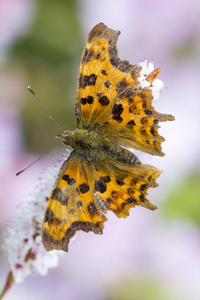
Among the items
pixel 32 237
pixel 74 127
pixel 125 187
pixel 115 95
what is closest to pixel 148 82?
pixel 115 95

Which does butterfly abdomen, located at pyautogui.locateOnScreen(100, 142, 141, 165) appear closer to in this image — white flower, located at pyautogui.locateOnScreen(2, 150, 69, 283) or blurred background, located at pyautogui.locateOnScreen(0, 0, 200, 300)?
white flower, located at pyautogui.locateOnScreen(2, 150, 69, 283)

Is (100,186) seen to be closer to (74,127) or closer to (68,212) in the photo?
(68,212)

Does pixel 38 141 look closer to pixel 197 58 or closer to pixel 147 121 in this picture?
pixel 197 58

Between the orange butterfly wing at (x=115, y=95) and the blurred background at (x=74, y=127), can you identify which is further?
the blurred background at (x=74, y=127)

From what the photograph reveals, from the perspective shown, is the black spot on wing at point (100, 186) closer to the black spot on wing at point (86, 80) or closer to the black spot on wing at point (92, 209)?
the black spot on wing at point (92, 209)

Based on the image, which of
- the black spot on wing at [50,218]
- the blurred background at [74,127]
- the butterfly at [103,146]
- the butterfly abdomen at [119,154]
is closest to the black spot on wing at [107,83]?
the butterfly at [103,146]
